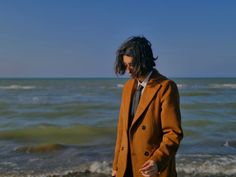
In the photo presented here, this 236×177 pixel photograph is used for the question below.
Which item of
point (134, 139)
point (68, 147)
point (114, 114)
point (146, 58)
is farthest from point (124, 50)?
point (114, 114)

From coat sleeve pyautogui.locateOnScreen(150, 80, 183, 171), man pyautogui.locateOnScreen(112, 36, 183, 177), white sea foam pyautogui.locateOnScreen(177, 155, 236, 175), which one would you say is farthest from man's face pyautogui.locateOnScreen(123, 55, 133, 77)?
white sea foam pyautogui.locateOnScreen(177, 155, 236, 175)

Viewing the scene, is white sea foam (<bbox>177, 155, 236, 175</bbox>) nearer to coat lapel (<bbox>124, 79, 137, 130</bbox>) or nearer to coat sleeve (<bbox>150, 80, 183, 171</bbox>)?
coat lapel (<bbox>124, 79, 137, 130</bbox>)

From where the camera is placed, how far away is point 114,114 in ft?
53.4

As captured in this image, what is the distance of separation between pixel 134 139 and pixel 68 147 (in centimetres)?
731

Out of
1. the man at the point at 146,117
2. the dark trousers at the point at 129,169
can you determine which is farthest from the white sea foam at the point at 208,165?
the man at the point at 146,117

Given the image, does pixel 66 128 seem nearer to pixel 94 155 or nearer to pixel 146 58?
pixel 94 155

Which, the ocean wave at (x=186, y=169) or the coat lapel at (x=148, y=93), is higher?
the coat lapel at (x=148, y=93)

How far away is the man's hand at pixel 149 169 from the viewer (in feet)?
8.00

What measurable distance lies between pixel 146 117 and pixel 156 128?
3.9 inches

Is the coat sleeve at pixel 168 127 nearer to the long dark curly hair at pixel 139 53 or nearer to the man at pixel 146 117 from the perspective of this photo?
the man at pixel 146 117

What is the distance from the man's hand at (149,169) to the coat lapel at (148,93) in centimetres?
32

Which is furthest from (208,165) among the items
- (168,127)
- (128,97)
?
(168,127)

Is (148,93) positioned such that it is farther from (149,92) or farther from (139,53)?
(139,53)

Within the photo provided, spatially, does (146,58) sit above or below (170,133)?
above
